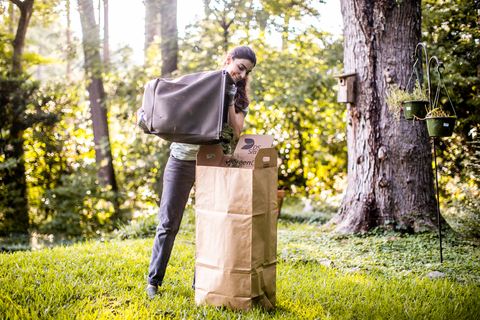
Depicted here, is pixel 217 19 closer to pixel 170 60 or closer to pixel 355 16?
pixel 170 60

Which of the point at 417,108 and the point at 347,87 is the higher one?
the point at 347,87

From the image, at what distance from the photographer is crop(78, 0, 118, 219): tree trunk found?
6.83 meters

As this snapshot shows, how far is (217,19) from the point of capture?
21.0ft

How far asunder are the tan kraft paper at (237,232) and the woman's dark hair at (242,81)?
12.8 inches

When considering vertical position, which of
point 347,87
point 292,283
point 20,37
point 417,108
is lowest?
point 292,283

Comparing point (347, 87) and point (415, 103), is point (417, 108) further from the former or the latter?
point (347, 87)

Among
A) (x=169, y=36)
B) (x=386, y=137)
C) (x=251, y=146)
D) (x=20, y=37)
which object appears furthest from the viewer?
(x=20, y=37)

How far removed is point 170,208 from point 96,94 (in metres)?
6.10

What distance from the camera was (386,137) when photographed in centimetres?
385

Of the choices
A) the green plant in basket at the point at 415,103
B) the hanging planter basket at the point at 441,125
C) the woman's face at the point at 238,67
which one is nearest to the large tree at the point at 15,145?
the woman's face at the point at 238,67

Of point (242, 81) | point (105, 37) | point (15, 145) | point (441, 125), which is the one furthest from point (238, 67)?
point (15, 145)

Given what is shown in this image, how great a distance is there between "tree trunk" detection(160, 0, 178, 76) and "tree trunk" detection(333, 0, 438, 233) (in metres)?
3.63

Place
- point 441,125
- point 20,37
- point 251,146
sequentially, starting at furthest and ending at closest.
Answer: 1. point 20,37
2. point 441,125
3. point 251,146

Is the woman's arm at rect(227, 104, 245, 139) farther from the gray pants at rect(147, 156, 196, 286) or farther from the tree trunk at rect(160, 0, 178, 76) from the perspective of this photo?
the tree trunk at rect(160, 0, 178, 76)
